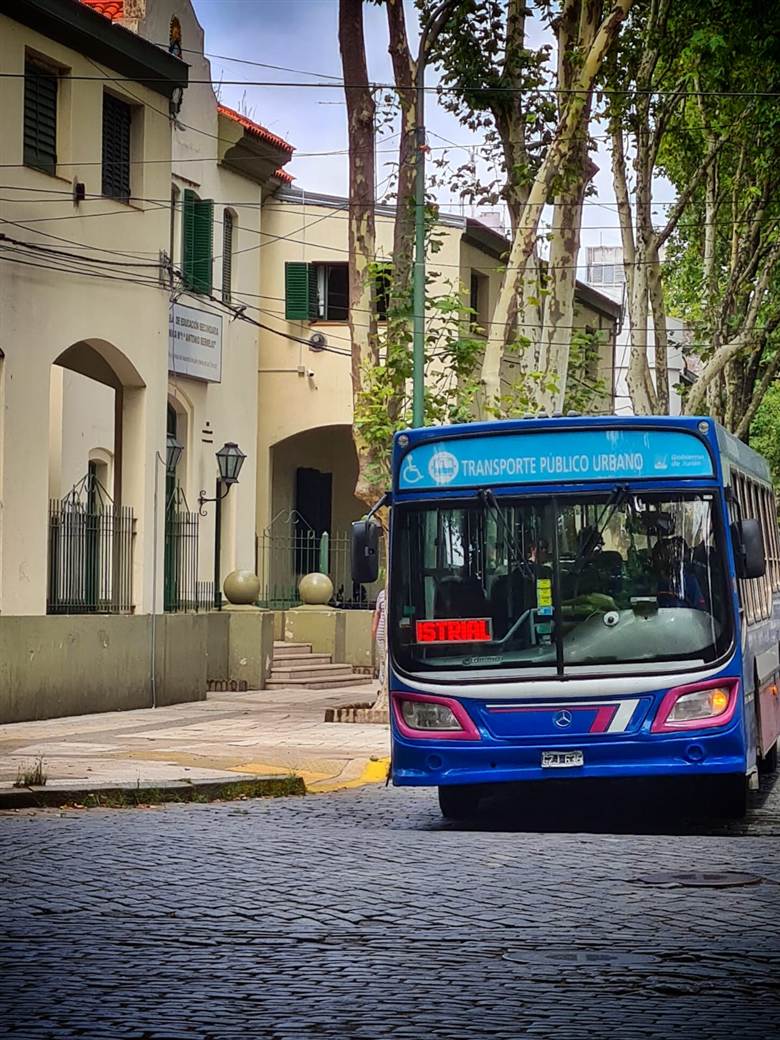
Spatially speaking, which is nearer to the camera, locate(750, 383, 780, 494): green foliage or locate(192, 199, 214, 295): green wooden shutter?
locate(192, 199, 214, 295): green wooden shutter

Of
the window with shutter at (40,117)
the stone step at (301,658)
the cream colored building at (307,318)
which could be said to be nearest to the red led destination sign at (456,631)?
the window with shutter at (40,117)

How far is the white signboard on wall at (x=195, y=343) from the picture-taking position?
2942cm

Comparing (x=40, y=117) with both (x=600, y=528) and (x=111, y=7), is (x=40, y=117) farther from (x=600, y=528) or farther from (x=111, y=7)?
(x=600, y=528)

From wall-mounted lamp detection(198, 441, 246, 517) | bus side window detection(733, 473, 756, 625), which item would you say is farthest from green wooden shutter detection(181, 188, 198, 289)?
bus side window detection(733, 473, 756, 625)

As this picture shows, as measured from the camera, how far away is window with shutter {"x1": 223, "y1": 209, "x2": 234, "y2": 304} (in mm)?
32688

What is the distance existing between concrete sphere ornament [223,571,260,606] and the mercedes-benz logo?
1721 cm

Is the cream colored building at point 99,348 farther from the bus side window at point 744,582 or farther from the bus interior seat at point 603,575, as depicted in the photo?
the bus interior seat at point 603,575

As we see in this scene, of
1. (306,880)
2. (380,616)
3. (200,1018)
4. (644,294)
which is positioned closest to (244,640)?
(380,616)

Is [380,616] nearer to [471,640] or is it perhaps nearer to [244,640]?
[244,640]

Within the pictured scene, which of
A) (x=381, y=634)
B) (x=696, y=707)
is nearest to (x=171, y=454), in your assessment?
(x=381, y=634)

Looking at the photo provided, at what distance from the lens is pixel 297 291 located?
35.0 metres

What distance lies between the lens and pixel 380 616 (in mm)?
23500

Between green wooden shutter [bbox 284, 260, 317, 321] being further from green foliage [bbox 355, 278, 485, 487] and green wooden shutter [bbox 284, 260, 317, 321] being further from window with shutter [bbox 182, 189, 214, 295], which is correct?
green foliage [bbox 355, 278, 485, 487]

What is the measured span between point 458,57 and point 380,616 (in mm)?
7578
